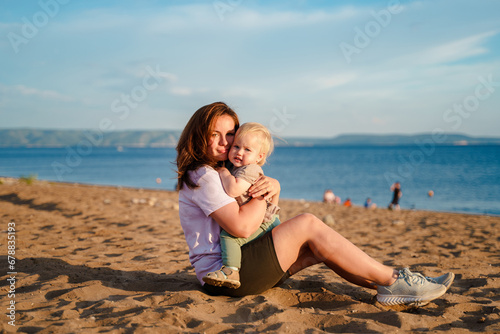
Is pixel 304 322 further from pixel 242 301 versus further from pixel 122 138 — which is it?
pixel 122 138

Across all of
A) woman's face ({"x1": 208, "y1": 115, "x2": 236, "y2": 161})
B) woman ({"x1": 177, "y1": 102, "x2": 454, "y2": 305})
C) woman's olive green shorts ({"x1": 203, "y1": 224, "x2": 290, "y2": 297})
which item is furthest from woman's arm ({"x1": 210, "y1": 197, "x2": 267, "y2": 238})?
woman's face ({"x1": 208, "y1": 115, "x2": 236, "y2": 161})

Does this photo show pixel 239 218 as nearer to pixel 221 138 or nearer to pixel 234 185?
pixel 234 185

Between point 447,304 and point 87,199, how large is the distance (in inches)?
337

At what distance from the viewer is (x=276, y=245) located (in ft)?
8.82

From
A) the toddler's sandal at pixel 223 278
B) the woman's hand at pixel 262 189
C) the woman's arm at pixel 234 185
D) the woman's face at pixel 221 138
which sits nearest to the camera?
the toddler's sandal at pixel 223 278

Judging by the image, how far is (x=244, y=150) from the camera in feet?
9.23

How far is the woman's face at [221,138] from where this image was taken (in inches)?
112

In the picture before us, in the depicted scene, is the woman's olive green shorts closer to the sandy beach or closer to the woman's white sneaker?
the sandy beach

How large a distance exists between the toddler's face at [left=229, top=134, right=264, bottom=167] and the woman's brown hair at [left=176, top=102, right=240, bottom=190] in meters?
0.18

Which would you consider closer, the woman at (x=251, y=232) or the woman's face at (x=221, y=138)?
the woman at (x=251, y=232)

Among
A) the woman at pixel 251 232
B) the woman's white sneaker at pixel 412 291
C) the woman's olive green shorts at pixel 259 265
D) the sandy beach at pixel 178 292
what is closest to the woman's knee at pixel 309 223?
the woman at pixel 251 232

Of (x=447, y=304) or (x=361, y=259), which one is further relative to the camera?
(x=447, y=304)

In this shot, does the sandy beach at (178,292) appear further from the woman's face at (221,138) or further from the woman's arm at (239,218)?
the woman's face at (221,138)

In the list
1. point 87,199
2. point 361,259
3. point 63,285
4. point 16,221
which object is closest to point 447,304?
point 361,259
